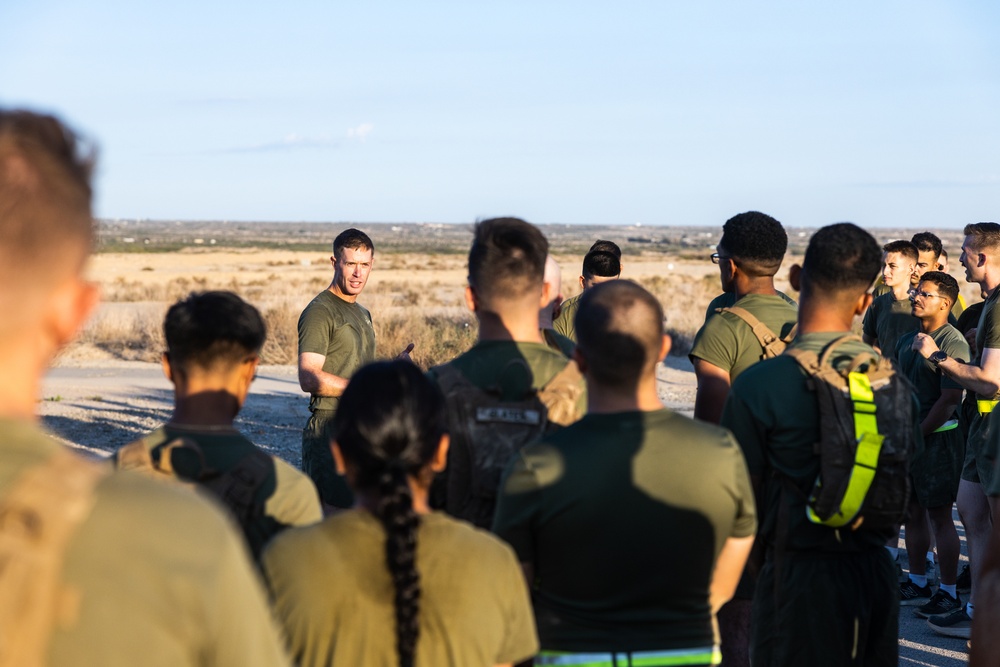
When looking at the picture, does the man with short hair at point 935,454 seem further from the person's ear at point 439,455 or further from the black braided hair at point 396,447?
the black braided hair at point 396,447

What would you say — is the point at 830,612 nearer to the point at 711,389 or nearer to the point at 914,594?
the point at 711,389

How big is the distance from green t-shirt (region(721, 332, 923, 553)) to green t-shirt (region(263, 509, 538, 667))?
173 centimetres

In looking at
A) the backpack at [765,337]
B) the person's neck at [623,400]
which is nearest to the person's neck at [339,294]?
the backpack at [765,337]

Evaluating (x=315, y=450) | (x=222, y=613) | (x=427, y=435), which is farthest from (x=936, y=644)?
(x=222, y=613)

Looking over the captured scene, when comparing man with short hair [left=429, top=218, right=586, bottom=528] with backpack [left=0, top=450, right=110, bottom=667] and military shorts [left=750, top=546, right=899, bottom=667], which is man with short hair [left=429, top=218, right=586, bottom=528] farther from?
backpack [left=0, top=450, right=110, bottom=667]

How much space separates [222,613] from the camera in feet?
4.82

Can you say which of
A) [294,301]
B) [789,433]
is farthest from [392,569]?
[294,301]

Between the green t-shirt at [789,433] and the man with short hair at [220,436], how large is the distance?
1.68 meters

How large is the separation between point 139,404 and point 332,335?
9527 mm

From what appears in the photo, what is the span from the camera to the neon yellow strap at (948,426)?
6.89m

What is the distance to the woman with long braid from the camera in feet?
7.43

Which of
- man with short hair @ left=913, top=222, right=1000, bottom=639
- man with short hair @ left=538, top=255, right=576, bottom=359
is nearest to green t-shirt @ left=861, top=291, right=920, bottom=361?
man with short hair @ left=913, top=222, right=1000, bottom=639

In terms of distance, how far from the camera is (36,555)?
136 centimetres

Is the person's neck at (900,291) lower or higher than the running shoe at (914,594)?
higher
